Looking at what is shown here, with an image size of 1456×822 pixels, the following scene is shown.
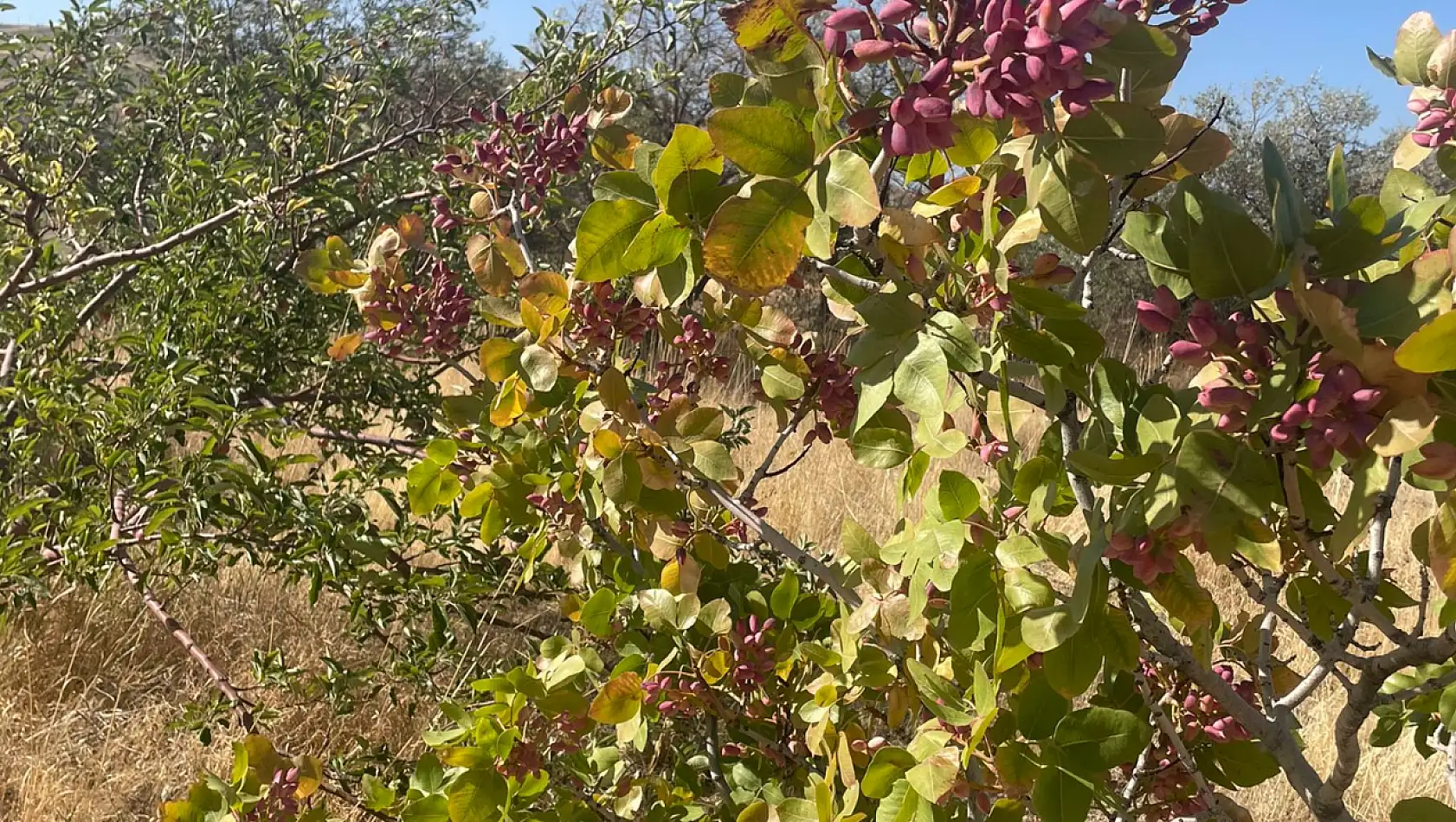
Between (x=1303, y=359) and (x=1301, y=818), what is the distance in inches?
80.8

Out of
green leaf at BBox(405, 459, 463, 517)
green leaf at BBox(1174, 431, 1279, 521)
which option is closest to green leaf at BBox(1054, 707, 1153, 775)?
green leaf at BBox(1174, 431, 1279, 521)

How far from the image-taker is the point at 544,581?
1.81 metres

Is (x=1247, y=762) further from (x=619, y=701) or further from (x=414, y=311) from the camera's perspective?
(x=414, y=311)

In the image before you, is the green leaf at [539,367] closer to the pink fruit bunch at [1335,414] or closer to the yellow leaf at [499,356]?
the yellow leaf at [499,356]

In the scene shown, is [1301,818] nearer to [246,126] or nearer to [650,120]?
[246,126]

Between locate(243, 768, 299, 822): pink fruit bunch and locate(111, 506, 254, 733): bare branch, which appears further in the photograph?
locate(111, 506, 254, 733): bare branch

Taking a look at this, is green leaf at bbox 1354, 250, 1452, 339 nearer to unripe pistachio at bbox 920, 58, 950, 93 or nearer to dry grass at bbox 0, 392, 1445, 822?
unripe pistachio at bbox 920, 58, 950, 93

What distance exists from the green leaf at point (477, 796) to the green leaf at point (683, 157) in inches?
26.3

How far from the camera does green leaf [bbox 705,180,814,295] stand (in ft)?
1.64

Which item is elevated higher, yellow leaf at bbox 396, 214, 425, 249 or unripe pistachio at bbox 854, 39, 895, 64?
yellow leaf at bbox 396, 214, 425, 249

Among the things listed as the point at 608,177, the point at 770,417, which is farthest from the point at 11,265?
the point at 770,417

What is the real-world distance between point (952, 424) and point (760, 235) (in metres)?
0.54

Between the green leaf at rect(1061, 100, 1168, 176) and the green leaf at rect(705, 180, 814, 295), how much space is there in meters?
0.15

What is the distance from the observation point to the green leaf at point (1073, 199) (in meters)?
0.48
